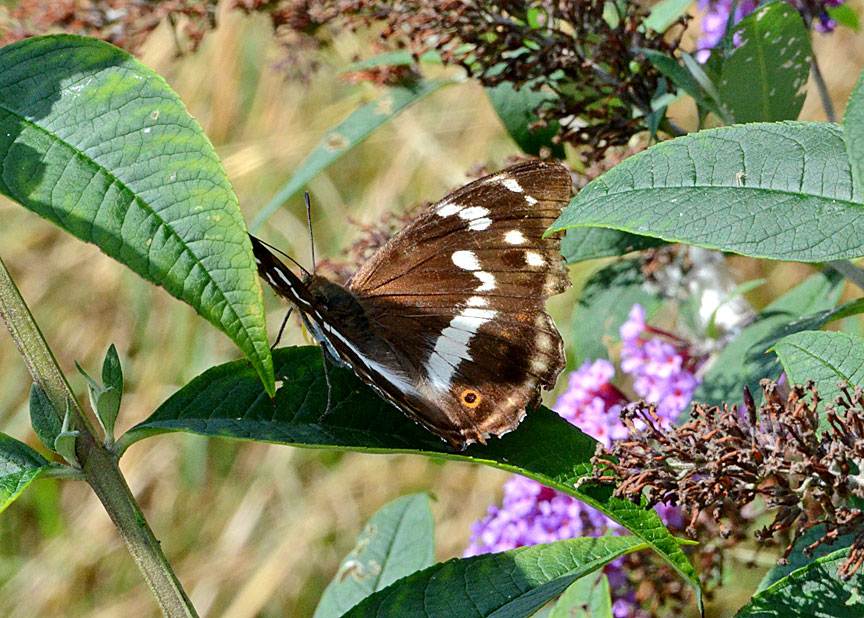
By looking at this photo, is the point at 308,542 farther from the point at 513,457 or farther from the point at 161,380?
the point at 513,457

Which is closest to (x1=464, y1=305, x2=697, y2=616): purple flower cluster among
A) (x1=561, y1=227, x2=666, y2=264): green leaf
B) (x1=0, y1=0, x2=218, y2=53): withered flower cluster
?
(x1=561, y1=227, x2=666, y2=264): green leaf

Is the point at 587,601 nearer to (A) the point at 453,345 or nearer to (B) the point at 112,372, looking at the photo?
(A) the point at 453,345

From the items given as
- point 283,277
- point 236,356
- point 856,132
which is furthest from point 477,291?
point 236,356

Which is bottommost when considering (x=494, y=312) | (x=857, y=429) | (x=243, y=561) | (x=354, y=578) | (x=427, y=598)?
(x=243, y=561)

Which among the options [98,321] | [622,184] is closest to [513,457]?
[622,184]

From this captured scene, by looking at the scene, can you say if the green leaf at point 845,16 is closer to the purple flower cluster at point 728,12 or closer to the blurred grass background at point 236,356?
the purple flower cluster at point 728,12
